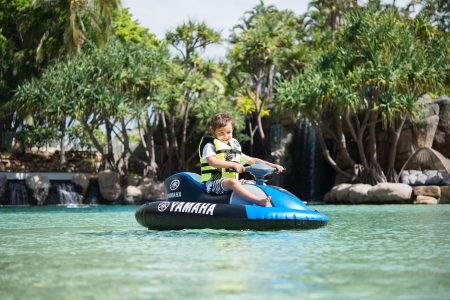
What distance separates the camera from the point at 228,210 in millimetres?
10445

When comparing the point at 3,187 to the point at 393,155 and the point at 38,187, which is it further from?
the point at 393,155

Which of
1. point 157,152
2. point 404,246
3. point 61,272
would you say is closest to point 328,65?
point 157,152

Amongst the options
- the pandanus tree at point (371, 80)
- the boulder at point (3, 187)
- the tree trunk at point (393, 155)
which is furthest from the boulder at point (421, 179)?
the boulder at point (3, 187)

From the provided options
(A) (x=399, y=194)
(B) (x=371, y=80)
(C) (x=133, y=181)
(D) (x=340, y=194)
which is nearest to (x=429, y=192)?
(A) (x=399, y=194)

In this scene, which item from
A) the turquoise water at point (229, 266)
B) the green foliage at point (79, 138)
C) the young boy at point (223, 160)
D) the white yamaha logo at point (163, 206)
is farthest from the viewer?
the green foliage at point (79, 138)

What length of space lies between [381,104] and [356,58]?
2.75 meters

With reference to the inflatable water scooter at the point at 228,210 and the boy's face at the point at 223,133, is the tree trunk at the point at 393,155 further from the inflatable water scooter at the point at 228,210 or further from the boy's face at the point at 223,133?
the boy's face at the point at 223,133

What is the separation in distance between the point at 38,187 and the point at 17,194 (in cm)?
94

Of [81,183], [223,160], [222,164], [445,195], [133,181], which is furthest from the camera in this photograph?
[133,181]

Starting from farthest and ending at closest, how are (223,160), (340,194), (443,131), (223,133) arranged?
(443,131) < (340,194) < (223,133) < (223,160)

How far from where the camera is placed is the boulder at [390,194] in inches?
1081

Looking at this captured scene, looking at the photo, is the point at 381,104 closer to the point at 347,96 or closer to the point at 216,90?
the point at 347,96

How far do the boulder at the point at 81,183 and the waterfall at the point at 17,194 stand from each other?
206cm

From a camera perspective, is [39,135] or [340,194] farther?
[39,135]
